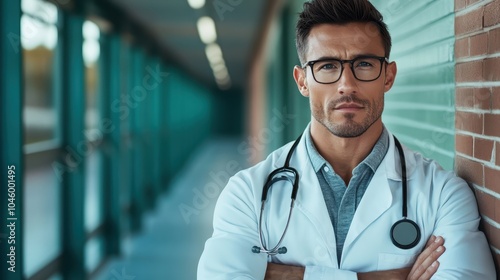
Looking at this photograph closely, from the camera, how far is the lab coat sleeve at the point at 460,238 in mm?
1418

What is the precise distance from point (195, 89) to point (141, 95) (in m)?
11.2

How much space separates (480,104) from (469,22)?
24 centimetres

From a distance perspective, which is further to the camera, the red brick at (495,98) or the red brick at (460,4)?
the red brick at (460,4)

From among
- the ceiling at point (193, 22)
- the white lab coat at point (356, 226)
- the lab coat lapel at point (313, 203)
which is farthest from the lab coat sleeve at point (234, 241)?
the ceiling at point (193, 22)

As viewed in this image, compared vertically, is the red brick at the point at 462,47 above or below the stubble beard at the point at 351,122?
above

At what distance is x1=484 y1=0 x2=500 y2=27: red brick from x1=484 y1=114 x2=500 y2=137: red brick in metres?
0.22

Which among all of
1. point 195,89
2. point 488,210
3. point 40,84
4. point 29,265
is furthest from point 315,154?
point 40,84

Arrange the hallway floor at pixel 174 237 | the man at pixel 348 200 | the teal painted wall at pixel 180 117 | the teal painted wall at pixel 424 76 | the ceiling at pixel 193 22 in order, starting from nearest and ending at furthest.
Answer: the man at pixel 348 200
the teal painted wall at pixel 424 76
the hallway floor at pixel 174 237
the ceiling at pixel 193 22
the teal painted wall at pixel 180 117

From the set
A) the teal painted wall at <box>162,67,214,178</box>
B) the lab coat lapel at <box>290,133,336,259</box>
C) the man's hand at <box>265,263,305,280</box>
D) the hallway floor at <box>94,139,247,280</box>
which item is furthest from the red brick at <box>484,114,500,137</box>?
the teal painted wall at <box>162,67,214,178</box>

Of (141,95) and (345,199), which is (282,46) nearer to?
(141,95)

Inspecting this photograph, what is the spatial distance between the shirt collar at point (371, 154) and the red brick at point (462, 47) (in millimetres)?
306

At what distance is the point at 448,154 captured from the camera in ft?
6.08

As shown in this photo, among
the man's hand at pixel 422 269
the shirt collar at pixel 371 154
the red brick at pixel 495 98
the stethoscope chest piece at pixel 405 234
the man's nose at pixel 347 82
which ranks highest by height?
the man's nose at pixel 347 82

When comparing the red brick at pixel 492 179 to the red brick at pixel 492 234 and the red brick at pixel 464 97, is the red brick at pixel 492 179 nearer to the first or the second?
the red brick at pixel 492 234
